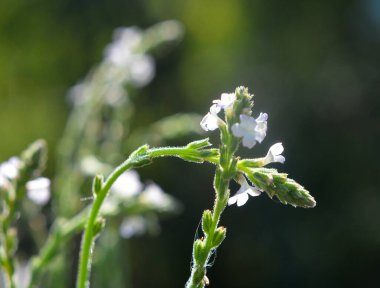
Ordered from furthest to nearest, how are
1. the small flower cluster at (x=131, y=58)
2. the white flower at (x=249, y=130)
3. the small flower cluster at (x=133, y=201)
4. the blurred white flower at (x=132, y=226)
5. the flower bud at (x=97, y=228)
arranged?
the small flower cluster at (x=131, y=58) → the blurred white flower at (x=132, y=226) → the small flower cluster at (x=133, y=201) → the flower bud at (x=97, y=228) → the white flower at (x=249, y=130)

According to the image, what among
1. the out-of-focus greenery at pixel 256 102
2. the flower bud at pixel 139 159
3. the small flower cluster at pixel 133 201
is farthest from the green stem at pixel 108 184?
the out-of-focus greenery at pixel 256 102

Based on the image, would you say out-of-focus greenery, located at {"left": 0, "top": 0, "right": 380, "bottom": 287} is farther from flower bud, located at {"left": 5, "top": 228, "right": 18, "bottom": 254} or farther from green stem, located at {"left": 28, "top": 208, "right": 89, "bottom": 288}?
flower bud, located at {"left": 5, "top": 228, "right": 18, "bottom": 254}

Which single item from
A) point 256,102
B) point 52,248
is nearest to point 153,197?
point 52,248

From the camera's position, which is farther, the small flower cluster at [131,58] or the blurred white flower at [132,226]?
the small flower cluster at [131,58]

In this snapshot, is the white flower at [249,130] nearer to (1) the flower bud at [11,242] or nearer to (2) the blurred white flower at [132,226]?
(1) the flower bud at [11,242]

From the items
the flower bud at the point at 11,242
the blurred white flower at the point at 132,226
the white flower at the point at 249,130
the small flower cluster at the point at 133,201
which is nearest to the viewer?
the white flower at the point at 249,130
